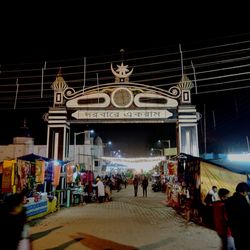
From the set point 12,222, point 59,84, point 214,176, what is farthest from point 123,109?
point 12,222

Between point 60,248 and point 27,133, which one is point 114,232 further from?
point 27,133

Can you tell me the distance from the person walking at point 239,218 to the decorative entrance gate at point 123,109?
44.9ft

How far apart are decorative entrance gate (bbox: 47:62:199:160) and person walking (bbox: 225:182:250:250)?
13.7 m

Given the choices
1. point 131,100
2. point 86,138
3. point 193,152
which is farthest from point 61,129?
point 86,138

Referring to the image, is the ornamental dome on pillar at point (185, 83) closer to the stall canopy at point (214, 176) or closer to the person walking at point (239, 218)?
the stall canopy at point (214, 176)

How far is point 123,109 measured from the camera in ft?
65.7

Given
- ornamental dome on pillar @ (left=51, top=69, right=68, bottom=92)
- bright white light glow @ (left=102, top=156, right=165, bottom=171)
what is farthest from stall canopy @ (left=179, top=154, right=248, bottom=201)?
bright white light glow @ (left=102, top=156, right=165, bottom=171)

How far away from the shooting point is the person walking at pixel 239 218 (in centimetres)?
564

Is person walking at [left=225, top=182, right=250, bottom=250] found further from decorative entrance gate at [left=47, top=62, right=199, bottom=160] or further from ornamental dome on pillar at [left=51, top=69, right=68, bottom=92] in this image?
ornamental dome on pillar at [left=51, top=69, right=68, bottom=92]

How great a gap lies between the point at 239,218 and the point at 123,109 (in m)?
14.6

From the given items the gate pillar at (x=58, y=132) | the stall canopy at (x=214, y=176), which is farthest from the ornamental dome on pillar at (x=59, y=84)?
the stall canopy at (x=214, y=176)

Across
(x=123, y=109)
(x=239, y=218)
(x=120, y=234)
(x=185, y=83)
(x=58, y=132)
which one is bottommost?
(x=120, y=234)

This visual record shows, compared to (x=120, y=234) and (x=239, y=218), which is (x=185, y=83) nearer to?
(x=120, y=234)

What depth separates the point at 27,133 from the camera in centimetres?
4584
